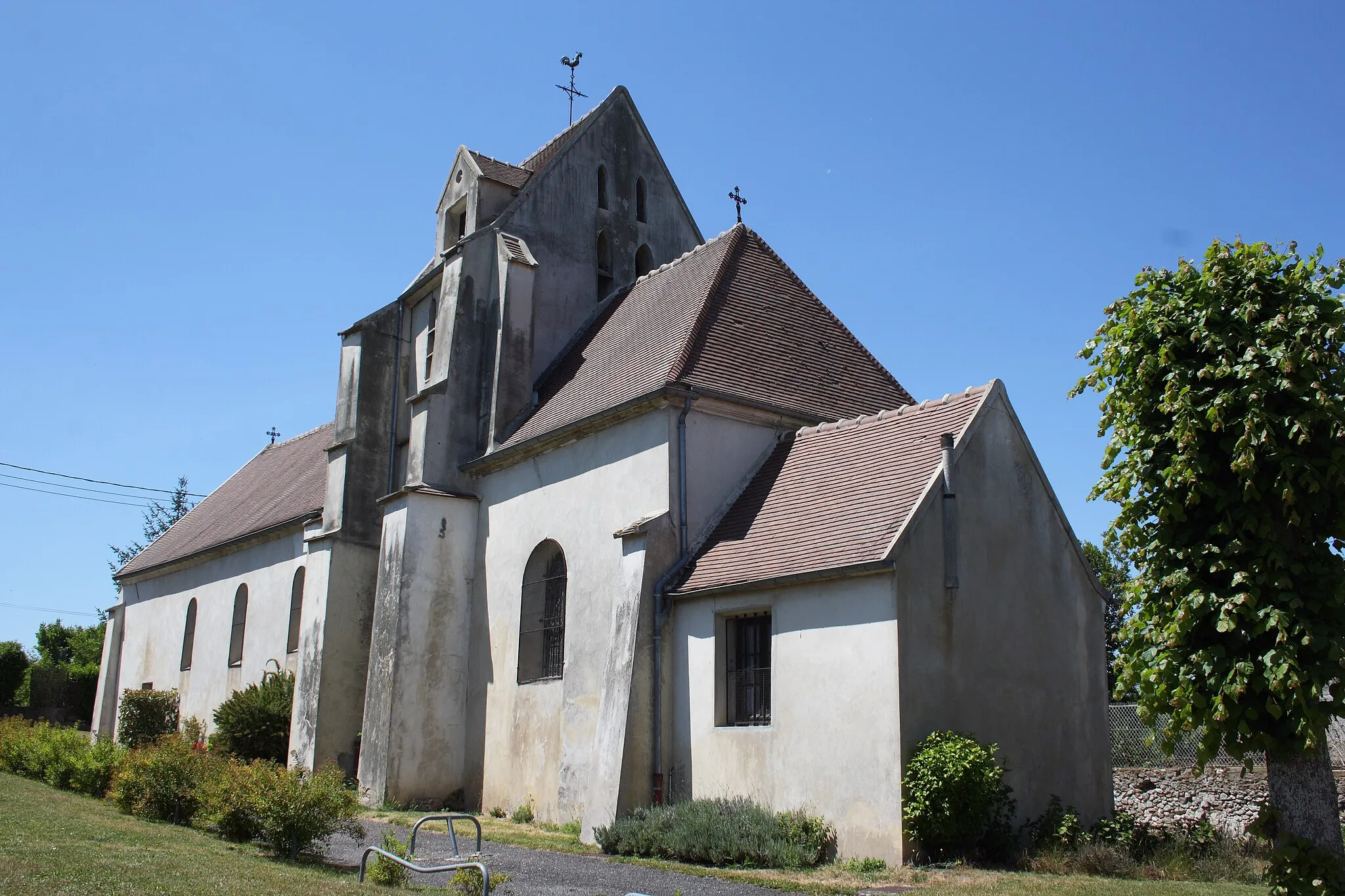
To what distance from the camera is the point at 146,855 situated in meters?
11.7

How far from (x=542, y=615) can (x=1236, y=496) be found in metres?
13.4

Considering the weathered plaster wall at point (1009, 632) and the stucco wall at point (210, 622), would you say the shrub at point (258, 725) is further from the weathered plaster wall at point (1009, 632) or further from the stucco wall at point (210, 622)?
the weathered plaster wall at point (1009, 632)

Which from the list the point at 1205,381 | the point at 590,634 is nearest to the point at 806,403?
the point at 590,634

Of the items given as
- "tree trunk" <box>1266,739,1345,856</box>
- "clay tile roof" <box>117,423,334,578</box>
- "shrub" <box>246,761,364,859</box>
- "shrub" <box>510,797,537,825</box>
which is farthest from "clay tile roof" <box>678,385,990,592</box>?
"clay tile roof" <box>117,423,334,578</box>

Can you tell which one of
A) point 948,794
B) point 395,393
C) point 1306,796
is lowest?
point 948,794

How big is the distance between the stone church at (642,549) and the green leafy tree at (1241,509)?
520 cm

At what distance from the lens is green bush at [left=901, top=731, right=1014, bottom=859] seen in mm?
13281

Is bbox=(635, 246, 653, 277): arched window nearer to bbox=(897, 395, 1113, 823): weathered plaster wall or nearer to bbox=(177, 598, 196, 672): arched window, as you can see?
bbox=(897, 395, 1113, 823): weathered plaster wall

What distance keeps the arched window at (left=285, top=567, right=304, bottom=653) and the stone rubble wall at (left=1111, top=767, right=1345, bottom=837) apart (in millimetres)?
17772

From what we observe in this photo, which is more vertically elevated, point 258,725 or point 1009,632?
point 1009,632

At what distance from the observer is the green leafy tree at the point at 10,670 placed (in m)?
47.4

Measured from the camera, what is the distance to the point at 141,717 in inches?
1132

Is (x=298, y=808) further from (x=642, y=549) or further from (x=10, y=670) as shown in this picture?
(x=10, y=670)

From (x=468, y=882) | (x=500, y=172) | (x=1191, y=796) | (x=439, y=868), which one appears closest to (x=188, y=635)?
(x=500, y=172)
